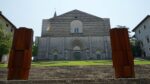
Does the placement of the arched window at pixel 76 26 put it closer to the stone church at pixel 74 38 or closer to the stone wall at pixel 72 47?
the stone church at pixel 74 38

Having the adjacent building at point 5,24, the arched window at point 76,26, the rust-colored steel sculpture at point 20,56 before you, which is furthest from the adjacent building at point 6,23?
the rust-colored steel sculpture at point 20,56

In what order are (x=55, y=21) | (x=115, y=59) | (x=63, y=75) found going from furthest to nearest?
(x=55, y=21), (x=63, y=75), (x=115, y=59)

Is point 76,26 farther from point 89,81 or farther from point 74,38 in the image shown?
point 89,81

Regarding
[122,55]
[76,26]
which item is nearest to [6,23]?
[76,26]

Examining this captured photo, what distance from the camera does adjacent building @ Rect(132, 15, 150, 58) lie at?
125ft

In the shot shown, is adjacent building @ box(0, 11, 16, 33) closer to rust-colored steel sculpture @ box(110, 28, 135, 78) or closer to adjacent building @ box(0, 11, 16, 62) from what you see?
adjacent building @ box(0, 11, 16, 62)

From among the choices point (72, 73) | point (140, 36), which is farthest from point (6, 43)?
point (140, 36)

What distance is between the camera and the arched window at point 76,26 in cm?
4403

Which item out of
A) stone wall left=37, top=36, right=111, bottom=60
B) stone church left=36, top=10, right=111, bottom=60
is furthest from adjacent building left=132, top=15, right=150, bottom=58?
stone wall left=37, top=36, right=111, bottom=60

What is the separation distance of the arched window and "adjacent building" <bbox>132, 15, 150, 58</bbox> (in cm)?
1173

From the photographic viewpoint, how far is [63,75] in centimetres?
1461

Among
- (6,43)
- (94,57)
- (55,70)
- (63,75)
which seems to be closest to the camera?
(63,75)

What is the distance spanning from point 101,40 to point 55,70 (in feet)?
87.2

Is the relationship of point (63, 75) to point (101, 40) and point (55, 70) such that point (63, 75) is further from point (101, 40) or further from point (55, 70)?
point (101, 40)
